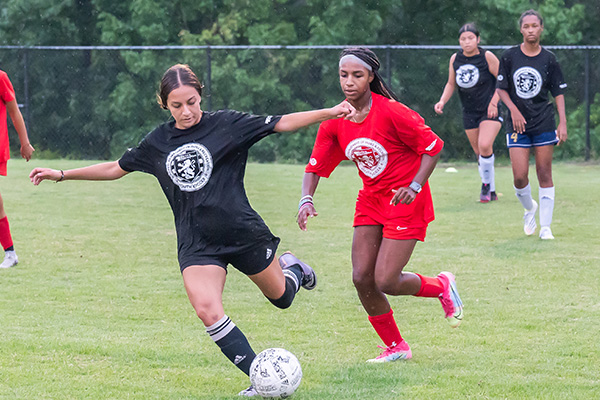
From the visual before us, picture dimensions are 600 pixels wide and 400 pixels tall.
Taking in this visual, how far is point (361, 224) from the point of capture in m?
5.29

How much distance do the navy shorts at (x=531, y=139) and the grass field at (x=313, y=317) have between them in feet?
3.31

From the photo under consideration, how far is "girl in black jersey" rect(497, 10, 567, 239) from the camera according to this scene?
9016mm

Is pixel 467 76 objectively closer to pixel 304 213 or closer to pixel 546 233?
pixel 546 233

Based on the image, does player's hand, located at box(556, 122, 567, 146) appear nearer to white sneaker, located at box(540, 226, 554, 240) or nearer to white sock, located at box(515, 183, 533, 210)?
white sock, located at box(515, 183, 533, 210)

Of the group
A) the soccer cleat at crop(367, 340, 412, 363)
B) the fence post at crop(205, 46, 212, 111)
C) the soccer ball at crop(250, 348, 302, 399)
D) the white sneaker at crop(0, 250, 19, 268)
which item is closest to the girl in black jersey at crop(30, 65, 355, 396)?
the soccer ball at crop(250, 348, 302, 399)

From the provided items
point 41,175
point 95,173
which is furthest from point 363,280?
point 41,175

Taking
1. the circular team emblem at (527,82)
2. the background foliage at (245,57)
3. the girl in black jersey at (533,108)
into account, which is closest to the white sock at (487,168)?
the girl in black jersey at (533,108)

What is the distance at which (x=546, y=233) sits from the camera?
929cm

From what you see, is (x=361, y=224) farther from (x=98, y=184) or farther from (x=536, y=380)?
(x=98, y=184)

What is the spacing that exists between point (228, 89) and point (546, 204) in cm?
1186

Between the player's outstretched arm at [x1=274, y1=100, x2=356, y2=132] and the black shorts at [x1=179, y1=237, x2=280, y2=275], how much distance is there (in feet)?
2.11

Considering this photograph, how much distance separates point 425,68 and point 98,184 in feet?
26.3

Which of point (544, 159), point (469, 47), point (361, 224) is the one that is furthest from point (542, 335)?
point (469, 47)

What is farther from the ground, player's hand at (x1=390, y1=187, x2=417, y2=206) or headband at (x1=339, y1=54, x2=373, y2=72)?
headband at (x1=339, y1=54, x2=373, y2=72)
